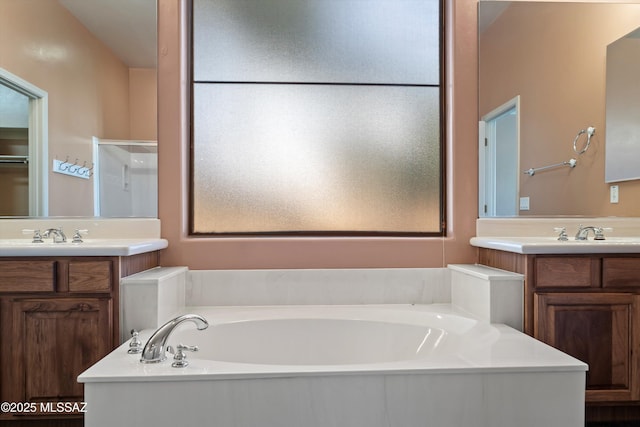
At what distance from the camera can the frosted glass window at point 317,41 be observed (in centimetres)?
212

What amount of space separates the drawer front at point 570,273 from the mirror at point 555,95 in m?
0.53

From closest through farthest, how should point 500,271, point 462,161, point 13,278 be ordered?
1. point 13,278
2. point 500,271
3. point 462,161

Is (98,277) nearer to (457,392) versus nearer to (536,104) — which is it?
(457,392)

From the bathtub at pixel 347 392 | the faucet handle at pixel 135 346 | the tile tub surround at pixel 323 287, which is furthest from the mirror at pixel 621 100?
the faucet handle at pixel 135 346

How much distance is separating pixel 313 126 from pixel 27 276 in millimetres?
1443

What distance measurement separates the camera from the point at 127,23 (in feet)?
6.73

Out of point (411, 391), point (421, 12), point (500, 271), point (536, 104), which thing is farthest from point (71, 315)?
point (536, 104)

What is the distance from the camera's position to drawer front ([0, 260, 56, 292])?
Result: 155 cm

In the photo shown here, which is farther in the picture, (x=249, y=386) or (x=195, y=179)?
(x=195, y=179)

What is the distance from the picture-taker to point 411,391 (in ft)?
3.83

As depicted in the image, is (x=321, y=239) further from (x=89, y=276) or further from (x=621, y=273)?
(x=621, y=273)

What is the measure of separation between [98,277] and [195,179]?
0.73 m

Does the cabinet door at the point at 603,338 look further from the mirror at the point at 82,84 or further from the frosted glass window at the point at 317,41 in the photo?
the mirror at the point at 82,84

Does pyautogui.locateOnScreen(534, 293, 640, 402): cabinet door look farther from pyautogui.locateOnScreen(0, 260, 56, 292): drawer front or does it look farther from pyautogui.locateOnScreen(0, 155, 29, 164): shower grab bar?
pyautogui.locateOnScreen(0, 155, 29, 164): shower grab bar
